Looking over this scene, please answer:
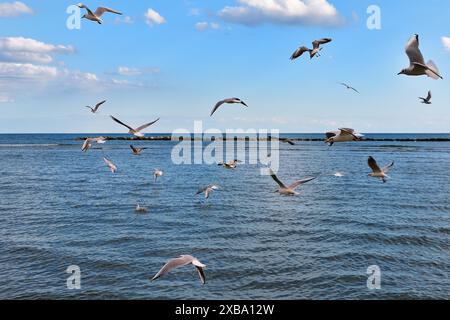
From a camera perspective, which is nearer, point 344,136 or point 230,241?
point 344,136

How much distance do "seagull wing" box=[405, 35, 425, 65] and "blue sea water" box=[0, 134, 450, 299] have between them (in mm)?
7245

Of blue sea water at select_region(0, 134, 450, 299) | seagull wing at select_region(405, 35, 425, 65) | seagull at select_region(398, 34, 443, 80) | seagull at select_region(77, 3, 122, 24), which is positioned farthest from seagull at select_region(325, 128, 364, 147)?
seagull at select_region(77, 3, 122, 24)

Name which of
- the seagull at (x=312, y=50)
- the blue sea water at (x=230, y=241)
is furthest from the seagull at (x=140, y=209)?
the seagull at (x=312, y=50)

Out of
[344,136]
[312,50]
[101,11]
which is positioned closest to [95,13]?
[101,11]

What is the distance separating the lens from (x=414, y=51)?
10.7m

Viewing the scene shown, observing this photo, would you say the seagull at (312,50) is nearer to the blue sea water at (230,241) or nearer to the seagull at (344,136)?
the seagull at (344,136)

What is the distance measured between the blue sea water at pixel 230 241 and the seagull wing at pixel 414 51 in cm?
724

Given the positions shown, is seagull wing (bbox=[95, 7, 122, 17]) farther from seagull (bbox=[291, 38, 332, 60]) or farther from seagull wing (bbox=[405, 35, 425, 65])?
seagull wing (bbox=[405, 35, 425, 65])

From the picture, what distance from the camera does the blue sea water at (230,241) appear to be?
14578 millimetres

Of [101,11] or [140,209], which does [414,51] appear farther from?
[140,209]

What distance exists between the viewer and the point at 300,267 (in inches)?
640

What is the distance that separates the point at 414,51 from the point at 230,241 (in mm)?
11612
